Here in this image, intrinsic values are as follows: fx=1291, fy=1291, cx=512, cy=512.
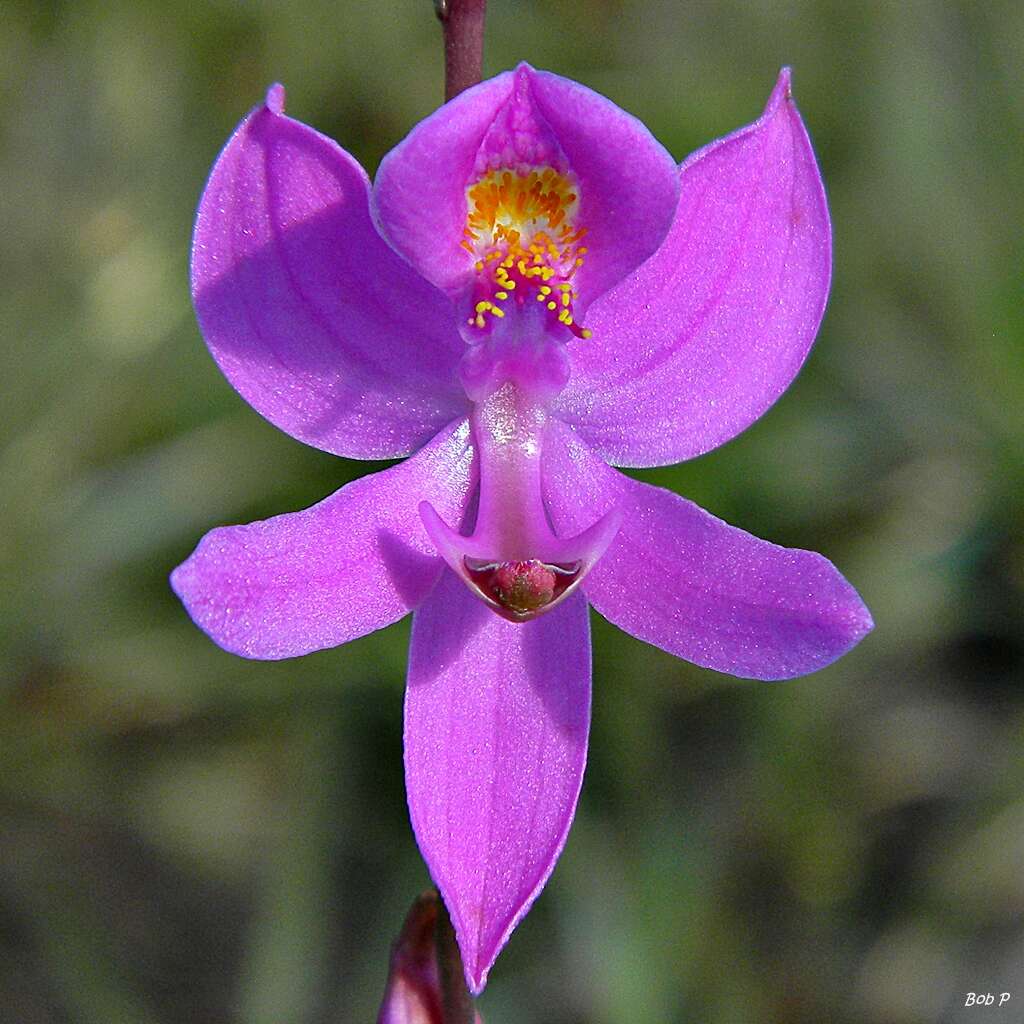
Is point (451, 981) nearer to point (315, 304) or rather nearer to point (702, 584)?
point (702, 584)

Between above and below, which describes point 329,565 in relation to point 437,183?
below

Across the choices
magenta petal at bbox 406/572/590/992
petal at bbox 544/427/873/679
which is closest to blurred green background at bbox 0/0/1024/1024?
magenta petal at bbox 406/572/590/992

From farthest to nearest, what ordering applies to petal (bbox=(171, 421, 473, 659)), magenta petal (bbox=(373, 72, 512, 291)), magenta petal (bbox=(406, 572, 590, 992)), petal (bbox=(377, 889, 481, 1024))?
1. petal (bbox=(377, 889, 481, 1024))
2. magenta petal (bbox=(406, 572, 590, 992))
3. petal (bbox=(171, 421, 473, 659))
4. magenta petal (bbox=(373, 72, 512, 291))

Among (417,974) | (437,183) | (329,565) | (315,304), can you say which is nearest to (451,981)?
(417,974)

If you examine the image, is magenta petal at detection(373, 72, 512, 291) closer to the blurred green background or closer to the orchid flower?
the orchid flower

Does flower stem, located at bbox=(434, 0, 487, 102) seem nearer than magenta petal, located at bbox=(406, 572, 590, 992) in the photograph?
Yes

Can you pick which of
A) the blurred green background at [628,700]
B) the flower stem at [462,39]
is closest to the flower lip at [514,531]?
the flower stem at [462,39]

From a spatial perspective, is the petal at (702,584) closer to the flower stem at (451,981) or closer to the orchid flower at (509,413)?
the orchid flower at (509,413)

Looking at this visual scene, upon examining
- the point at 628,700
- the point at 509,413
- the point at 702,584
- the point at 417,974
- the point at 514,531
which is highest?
the point at 509,413
